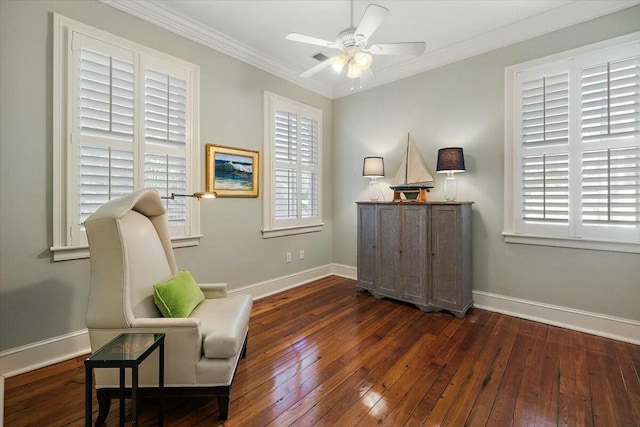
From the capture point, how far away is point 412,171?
3662 millimetres

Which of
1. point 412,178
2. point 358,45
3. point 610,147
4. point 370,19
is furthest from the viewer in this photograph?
point 412,178

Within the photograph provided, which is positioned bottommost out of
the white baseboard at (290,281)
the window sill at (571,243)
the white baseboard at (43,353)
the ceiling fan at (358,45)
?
the white baseboard at (43,353)

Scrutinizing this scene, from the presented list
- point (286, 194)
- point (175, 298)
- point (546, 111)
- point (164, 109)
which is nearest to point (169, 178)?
point (164, 109)

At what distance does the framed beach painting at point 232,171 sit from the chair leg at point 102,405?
2.00 meters

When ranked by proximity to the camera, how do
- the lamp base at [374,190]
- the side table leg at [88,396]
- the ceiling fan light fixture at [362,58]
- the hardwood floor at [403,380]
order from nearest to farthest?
1. the side table leg at [88,396]
2. the hardwood floor at [403,380]
3. the ceiling fan light fixture at [362,58]
4. the lamp base at [374,190]

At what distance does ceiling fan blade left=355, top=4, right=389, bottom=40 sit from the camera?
1.92 m

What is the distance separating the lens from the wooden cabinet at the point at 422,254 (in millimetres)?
3072

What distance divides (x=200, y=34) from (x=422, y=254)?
3340mm

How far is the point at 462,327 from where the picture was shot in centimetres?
285

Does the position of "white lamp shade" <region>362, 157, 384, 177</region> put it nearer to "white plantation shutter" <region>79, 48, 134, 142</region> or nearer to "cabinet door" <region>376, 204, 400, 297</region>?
"cabinet door" <region>376, 204, 400, 297</region>

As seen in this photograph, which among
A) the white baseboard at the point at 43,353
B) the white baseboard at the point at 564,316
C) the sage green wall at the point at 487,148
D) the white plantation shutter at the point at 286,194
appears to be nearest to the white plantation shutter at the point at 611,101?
the sage green wall at the point at 487,148

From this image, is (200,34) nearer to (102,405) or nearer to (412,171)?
(412,171)

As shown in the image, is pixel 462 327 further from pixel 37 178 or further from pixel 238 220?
pixel 37 178

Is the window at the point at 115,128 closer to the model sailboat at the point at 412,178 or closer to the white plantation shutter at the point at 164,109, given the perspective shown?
the white plantation shutter at the point at 164,109
